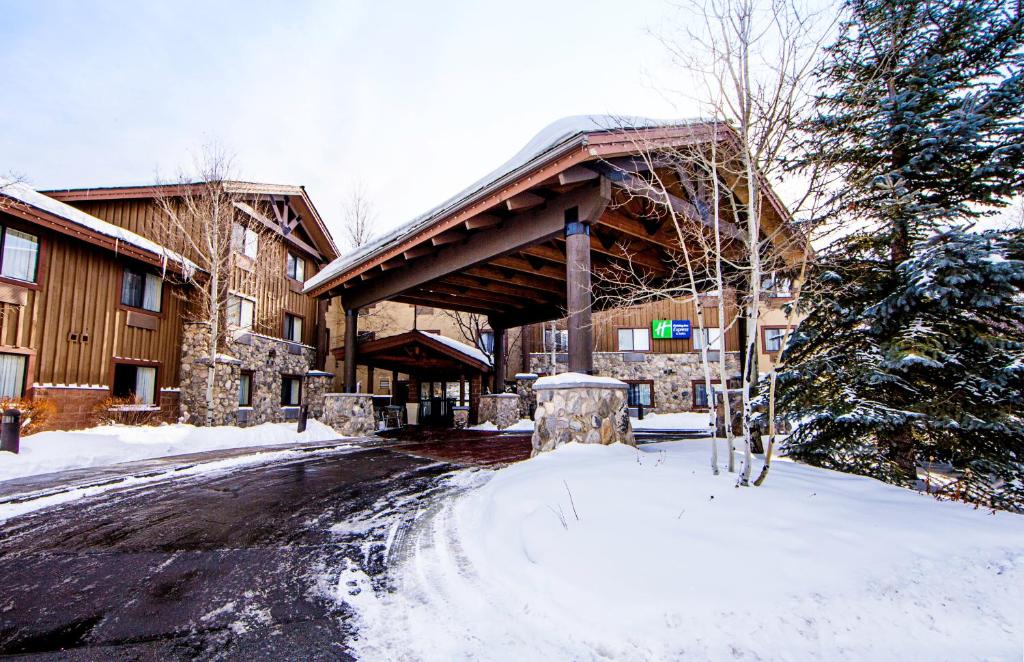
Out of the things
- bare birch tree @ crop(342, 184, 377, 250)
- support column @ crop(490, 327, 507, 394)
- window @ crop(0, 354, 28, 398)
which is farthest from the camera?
bare birch tree @ crop(342, 184, 377, 250)

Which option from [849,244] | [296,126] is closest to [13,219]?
[296,126]

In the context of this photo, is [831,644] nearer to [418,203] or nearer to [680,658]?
[680,658]

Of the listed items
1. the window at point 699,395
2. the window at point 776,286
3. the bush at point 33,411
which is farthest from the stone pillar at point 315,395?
the window at point 699,395

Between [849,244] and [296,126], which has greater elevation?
[296,126]

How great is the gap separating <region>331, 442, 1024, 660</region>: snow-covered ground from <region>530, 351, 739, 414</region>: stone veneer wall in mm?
19057

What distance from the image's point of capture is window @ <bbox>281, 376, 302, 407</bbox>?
17.4 m

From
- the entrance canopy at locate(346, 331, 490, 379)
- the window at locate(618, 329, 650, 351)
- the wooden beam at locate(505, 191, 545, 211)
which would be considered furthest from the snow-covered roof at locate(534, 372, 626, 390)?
the window at locate(618, 329, 650, 351)

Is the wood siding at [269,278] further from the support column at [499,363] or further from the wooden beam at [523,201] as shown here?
the wooden beam at [523,201]

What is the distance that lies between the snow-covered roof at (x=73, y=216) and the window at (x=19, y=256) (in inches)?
30.2

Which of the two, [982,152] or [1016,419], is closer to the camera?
[1016,419]

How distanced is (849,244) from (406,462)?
6.93 meters

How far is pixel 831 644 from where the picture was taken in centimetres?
196

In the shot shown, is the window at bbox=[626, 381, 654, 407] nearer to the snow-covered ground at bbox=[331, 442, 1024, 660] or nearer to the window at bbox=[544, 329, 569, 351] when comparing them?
the window at bbox=[544, 329, 569, 351]

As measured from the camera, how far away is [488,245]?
8.58m
